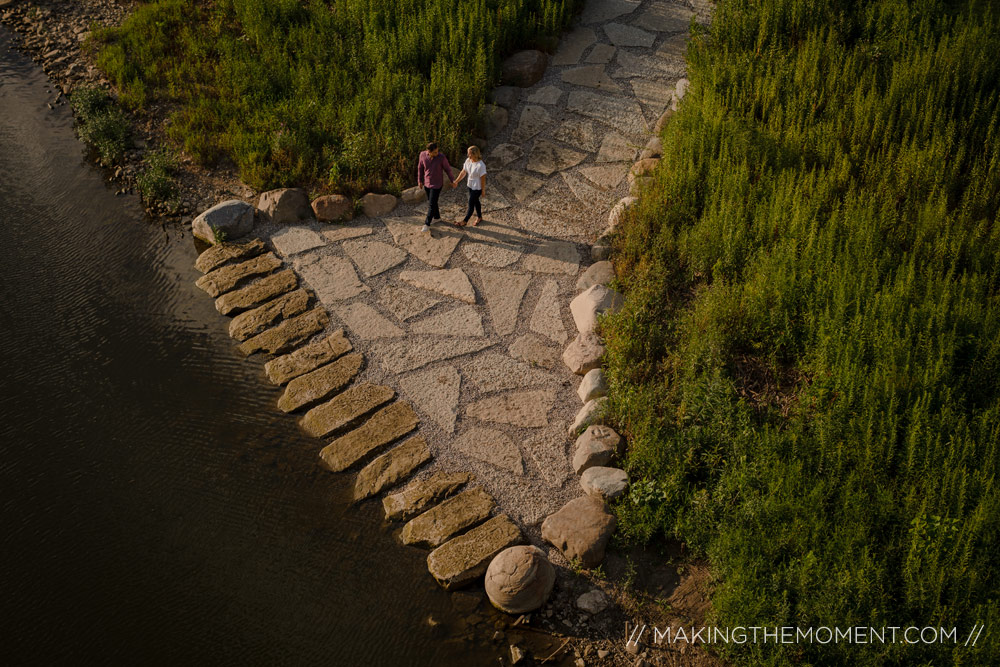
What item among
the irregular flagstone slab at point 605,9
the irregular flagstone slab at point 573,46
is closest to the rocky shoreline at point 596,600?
the irregular flagstone slab at point 573,46

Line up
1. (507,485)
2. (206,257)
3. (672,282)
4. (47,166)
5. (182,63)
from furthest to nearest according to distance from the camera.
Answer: (182,63) < (47,166) < (206,257) < (672,282) < (507,485)

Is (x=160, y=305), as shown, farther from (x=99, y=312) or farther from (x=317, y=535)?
(x=317, y=535)

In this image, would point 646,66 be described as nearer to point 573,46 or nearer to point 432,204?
point 573,46

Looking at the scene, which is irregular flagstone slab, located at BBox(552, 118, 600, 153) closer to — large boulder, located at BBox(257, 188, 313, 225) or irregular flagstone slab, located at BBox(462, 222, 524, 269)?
irregular flagstone slab, located at BBox(462, 222, 524, 269)

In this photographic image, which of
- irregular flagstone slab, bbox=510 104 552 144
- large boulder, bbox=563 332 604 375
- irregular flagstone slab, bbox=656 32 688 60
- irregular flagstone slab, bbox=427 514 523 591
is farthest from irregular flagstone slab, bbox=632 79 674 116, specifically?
irregular flagstone slab, bbox=427 514 523 591

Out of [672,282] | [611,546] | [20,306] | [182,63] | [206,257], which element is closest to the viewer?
[611,546]

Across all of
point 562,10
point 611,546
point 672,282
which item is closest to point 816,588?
point 611,546
